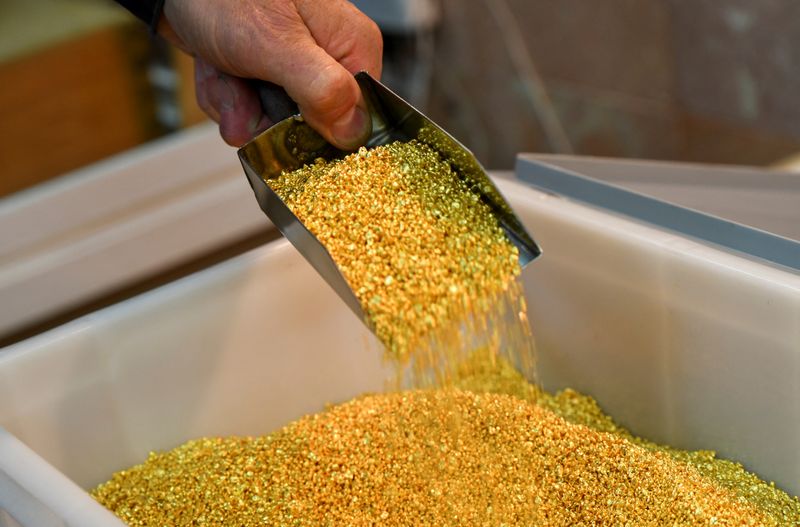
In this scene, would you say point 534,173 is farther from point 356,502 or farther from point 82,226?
point 82,226

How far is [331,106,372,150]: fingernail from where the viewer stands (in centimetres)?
88

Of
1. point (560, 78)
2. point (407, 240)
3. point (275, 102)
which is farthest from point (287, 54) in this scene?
point (560, 78)

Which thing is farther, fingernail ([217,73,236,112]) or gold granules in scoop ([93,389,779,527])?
fingernail ([217,73,236,112])

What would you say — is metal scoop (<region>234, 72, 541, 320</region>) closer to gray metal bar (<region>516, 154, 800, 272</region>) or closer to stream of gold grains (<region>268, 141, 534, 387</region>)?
stream of gold grains (<region>268, 141, 534, 387</region>)

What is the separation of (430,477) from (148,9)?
561 mm

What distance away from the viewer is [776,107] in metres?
1.80

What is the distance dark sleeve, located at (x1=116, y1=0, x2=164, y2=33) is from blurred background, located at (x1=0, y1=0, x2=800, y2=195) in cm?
82

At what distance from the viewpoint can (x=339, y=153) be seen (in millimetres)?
924

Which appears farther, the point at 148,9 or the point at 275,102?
the point at 148,9

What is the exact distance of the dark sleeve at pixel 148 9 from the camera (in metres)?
1.04

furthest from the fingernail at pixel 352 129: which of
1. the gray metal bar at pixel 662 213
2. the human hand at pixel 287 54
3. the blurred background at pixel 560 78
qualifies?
the blurred background at pixel 560 78

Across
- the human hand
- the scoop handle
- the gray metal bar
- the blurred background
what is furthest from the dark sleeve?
the blurred background

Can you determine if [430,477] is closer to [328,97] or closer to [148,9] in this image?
[328,97]

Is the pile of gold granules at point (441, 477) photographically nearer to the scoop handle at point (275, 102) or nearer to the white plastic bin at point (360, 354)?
the white plastic bin at point (360, 354)
